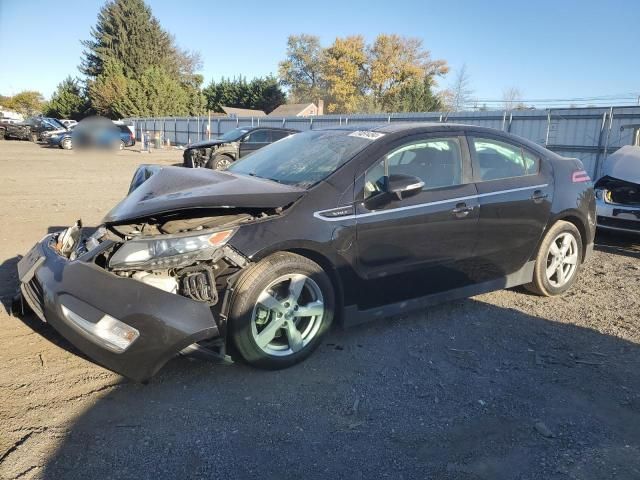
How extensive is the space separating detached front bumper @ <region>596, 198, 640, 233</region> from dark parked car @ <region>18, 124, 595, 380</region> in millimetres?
2346

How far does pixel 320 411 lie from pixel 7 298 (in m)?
3.08

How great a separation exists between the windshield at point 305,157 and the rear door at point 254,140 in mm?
11413

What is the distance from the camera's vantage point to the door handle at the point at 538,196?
436 centimetres

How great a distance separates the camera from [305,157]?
13.1 feet

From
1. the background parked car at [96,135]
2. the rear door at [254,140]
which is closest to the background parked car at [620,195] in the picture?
the rear door at [254,140]

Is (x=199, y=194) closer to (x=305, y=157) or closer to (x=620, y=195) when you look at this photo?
(x=305, y=157)

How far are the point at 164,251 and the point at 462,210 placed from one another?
2255mm

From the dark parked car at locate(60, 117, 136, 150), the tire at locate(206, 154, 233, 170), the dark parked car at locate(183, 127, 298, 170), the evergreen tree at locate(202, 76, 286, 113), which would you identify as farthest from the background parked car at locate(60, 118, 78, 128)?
the evergreen tree at locate(202, 76, 286, 113)

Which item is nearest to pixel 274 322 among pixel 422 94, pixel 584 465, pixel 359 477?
pixel 359 477

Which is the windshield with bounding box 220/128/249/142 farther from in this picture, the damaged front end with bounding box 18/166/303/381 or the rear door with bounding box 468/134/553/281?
the damaged front end with bounding box 18/166/303/381

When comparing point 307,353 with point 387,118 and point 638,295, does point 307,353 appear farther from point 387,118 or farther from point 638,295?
point 387,118

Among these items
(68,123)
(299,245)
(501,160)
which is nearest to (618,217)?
(501,160)

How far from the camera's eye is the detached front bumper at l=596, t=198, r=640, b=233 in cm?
636

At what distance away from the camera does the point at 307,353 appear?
3.34 meters
